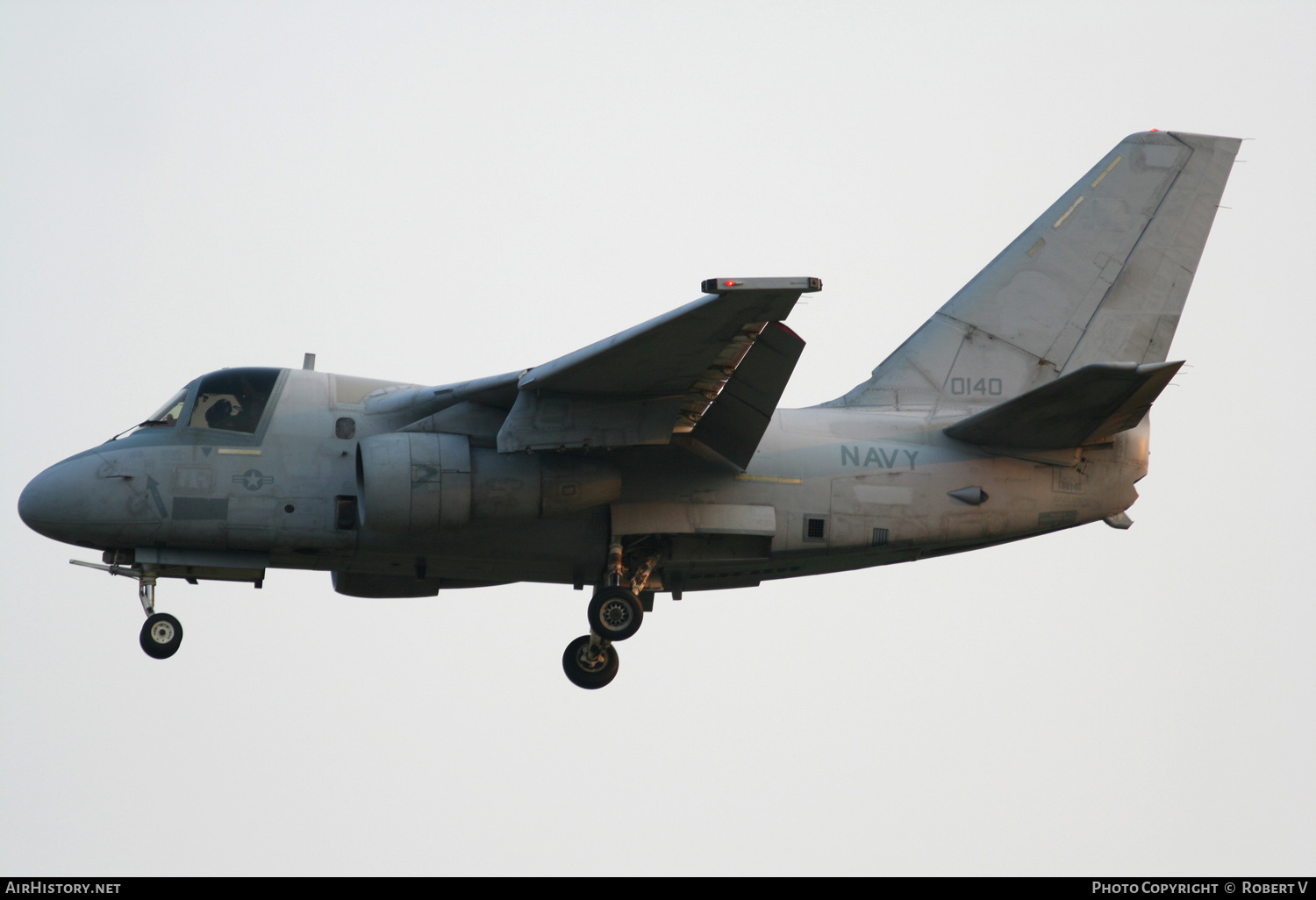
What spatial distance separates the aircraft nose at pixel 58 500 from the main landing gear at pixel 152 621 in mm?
590

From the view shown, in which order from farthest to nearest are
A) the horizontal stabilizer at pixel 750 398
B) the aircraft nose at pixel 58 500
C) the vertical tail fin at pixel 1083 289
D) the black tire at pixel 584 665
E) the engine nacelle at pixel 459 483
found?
the vertical tail fin at pixel 1083 289, the black tire at pixel 584 665, the aircraft nose at pixel 58 500, the engine nacelle at pixel 459 483, the horizontal stabilizer at pixel 750 398

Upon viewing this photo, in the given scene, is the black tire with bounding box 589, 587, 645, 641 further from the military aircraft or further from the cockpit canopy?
the cockpit canopy

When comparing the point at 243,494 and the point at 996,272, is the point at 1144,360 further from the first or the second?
the point at 243,494

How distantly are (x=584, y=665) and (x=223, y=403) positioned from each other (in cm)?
567

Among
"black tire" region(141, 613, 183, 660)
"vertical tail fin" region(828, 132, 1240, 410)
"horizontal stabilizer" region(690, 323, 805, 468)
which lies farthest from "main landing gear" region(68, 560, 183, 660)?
"vertical tail fin" region(828, 132, 1240, 410)

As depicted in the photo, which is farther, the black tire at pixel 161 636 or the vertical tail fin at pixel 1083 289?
the vertical tail fin at pixel 1083 289

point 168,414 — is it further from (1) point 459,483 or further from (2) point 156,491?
(1) point 459,483

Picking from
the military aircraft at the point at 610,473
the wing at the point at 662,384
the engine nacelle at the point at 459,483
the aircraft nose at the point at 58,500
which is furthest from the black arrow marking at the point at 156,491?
the wing at the point at 662,384

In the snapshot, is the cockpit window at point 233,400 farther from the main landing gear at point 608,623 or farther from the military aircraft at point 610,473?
the main landing gear at point 608,623

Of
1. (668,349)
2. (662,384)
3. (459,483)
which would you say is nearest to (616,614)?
(459,483)

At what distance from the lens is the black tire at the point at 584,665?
59.7 ft

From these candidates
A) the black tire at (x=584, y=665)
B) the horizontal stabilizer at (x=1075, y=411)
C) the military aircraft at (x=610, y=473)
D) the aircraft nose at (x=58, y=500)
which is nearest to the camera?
the military aircraft at (x=610, y=473)

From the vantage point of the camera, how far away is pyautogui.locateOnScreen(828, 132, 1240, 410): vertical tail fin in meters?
19.9

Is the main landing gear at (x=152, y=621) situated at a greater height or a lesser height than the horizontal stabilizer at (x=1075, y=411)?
lesser
